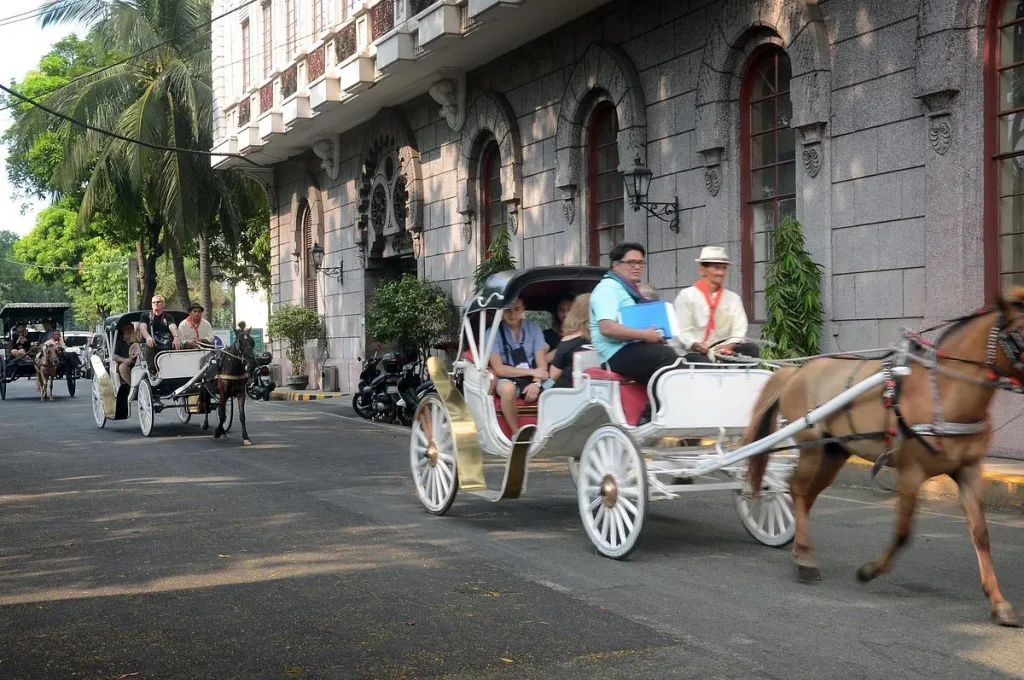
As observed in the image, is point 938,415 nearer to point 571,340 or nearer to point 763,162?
point 571,340

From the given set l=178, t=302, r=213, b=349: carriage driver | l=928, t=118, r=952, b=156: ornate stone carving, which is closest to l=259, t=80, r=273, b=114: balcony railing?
l=178, t=302, r=213, b=349: carriage driver

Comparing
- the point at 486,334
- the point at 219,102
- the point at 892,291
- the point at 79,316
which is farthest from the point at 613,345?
the point at 79,316

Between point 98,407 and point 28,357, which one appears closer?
point 98,407

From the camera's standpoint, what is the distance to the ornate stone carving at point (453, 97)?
21828 mm

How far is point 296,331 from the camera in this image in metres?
28.3

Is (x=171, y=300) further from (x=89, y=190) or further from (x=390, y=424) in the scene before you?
(x=390, y=424)

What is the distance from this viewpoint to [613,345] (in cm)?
780

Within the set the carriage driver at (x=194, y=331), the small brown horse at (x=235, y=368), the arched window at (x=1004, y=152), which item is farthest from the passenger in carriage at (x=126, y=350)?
the arched window at (x=1004, y=152)

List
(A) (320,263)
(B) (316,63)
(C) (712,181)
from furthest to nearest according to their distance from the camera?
(A) (320,263) → (B) (316,63) → (C) (712,181)

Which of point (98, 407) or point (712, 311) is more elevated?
point (712, 311)

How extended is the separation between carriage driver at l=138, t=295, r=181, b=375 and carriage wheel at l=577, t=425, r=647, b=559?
10.9 metres

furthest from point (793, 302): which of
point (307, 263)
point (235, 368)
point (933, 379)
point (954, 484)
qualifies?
point (307, 263)

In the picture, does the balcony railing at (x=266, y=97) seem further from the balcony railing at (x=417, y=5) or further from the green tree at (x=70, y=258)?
the green tree at (x=70, y=258)

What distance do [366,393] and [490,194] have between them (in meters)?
4.62
